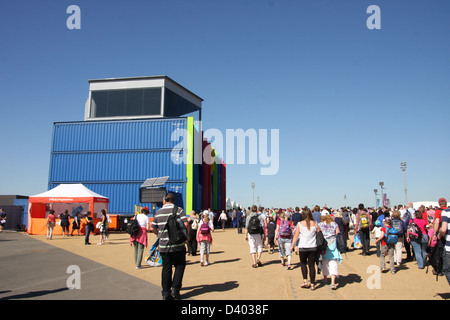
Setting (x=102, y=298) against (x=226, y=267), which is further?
(x=226, y=267)

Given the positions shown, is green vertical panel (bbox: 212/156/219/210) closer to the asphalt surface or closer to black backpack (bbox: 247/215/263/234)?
the asphalt surface

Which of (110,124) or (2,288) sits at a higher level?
(110,124)

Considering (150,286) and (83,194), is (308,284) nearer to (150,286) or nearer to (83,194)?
(150,286)

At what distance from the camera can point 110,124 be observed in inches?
1351

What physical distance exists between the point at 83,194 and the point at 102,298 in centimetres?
1785

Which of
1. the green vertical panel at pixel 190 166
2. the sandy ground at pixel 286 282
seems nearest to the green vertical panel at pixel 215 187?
the green vertical panel at pixel 190 166

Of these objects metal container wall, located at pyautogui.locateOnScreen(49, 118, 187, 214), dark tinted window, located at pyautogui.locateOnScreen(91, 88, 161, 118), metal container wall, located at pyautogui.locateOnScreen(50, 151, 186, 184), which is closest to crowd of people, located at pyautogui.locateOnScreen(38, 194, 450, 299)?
metal container wall, located at pyautogui.locateOnScreen(50, 151, 186, 184)

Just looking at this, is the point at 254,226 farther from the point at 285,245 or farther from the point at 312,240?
the point at 312,240

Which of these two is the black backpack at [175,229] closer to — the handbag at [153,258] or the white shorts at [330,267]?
the white shorts at [330,267]

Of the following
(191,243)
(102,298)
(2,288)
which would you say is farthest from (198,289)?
(191,243)

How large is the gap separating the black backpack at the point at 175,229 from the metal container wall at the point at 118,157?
83.2 ft

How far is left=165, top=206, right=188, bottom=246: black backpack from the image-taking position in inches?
234

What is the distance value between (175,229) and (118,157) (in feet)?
95.8

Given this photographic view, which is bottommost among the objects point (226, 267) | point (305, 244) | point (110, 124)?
point (226, 267)
